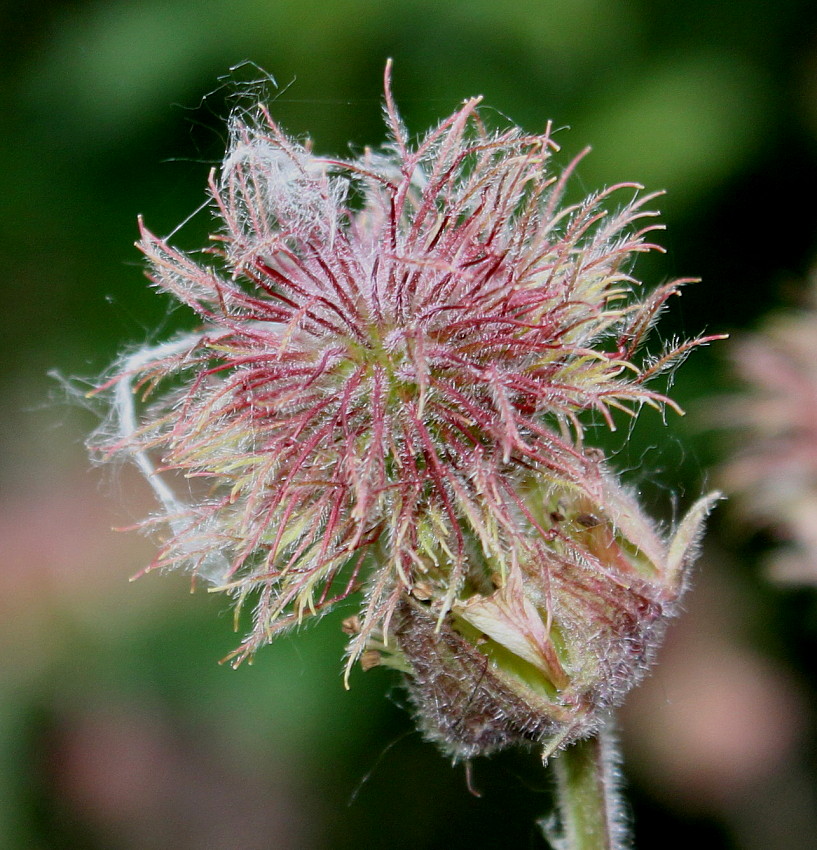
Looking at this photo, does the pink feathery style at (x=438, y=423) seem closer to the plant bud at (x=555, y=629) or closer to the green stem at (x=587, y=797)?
the plant bud at (x=555, y=629)

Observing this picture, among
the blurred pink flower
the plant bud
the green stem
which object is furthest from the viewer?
the blurred pink flower

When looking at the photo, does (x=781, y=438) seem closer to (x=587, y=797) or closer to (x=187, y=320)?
(x=587, y=797)

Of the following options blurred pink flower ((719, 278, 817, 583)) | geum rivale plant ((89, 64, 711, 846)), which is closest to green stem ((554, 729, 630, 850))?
geum rivale plant ((89, 64, 711, 846))

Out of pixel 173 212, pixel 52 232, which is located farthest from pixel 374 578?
pixel 52 232

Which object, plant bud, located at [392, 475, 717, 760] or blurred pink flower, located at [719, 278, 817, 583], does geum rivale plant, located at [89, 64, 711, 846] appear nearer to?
plant bud, located at [392, 475, 717, 760]

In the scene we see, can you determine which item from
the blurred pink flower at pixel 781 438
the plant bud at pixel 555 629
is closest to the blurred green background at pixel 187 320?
the blurred pink flower at pixel 781 438

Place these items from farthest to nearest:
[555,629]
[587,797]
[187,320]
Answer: [187,320], [587,797], [555,629]

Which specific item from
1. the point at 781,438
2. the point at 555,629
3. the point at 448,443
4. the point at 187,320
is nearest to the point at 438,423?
the point at 448,443
